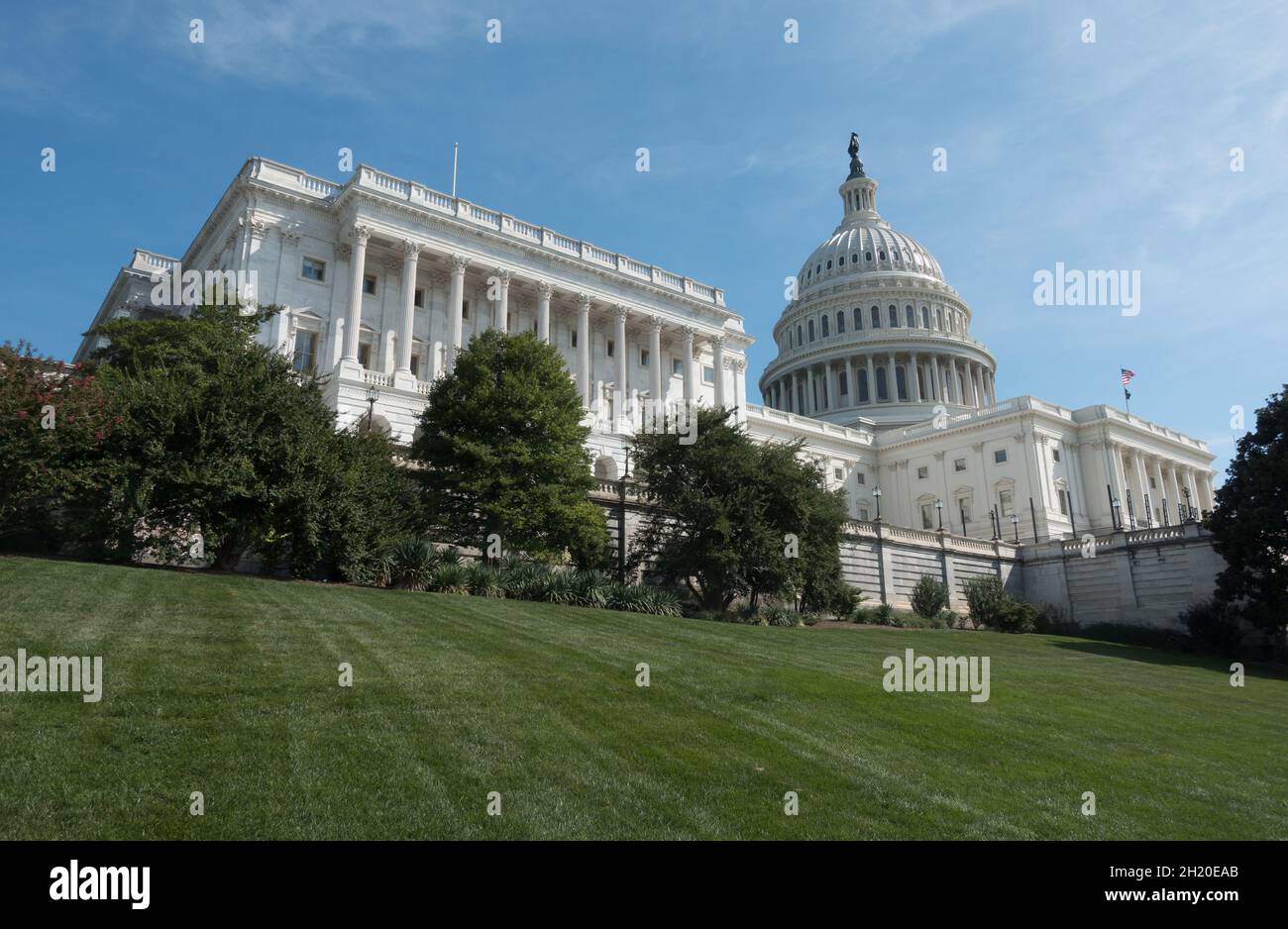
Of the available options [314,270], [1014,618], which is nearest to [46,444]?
[314,270]

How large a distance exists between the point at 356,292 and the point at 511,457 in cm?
2406

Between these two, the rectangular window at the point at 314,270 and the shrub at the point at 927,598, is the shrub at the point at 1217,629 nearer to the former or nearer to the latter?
the shrub at the point at 927,598

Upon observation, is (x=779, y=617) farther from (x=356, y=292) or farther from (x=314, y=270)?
(x=314, y=270)

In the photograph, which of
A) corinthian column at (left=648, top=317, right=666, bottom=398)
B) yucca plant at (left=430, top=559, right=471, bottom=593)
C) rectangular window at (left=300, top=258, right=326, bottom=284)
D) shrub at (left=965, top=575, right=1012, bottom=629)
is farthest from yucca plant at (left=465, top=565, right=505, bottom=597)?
corinthian column at (left=648, top=317, right=666, bottom=398)

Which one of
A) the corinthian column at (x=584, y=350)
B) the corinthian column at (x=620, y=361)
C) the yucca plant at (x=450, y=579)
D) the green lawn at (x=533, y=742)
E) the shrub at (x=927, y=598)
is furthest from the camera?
the corinthian column at (x=620, y=361)

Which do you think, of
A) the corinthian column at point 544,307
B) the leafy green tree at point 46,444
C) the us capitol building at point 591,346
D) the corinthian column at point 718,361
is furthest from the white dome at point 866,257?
the leafy green tree at point 46,444

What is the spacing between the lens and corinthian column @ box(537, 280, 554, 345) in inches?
2160

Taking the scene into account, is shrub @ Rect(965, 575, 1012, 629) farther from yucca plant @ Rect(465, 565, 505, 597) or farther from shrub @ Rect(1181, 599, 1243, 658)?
yucca plant @ Rect(465, 565, 505, 597)

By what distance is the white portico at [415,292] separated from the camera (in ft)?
160

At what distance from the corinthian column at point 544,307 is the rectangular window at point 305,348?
44.9ft

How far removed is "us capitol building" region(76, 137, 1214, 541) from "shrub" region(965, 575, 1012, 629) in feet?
53.0
